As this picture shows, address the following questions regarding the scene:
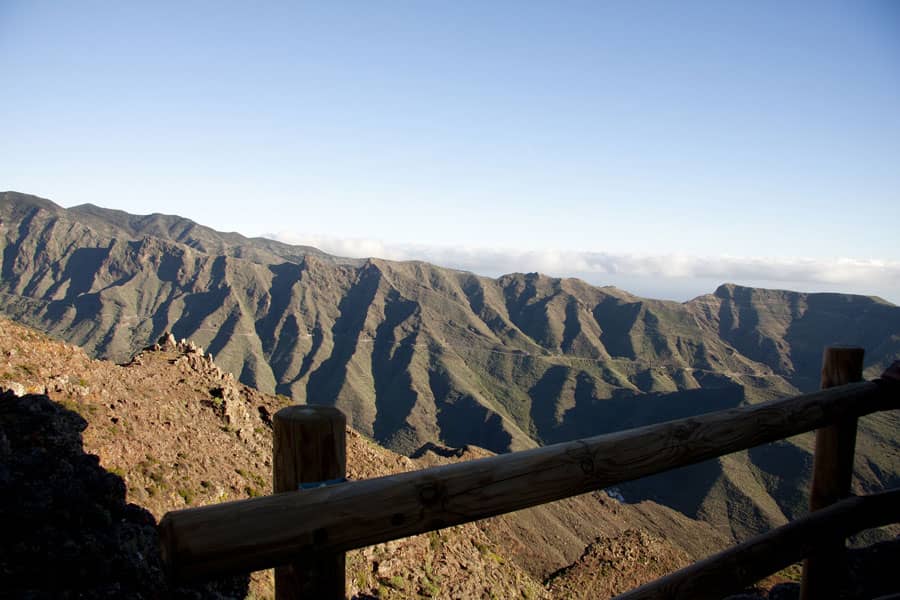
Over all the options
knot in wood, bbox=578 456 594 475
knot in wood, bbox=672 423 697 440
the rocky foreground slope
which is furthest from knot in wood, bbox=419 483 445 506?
the rocky foreground slope

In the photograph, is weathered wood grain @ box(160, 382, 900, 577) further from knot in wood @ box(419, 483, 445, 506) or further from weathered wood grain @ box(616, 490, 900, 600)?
weathered wood grain @ box(616, 490, 900, 600)

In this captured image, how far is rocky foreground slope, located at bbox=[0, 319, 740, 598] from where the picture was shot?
776 centimetres

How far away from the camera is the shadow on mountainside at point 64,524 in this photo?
7043 millimetres

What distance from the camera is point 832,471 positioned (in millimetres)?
4055

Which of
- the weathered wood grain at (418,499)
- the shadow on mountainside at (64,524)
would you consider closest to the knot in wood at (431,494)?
the weathered wood grain at (418,499)

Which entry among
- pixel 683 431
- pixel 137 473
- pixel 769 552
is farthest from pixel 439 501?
pixel 137 473

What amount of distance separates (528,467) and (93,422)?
13.3 meters

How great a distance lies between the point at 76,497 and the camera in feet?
28.7

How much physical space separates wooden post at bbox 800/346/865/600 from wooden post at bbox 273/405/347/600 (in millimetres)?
3740

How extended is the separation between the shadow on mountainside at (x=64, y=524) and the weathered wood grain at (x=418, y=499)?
5182mm

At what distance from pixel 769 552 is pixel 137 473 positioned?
40.8 ft

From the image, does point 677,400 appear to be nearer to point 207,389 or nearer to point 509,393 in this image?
point 509,393

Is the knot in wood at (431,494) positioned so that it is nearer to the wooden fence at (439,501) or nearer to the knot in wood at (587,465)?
the wooden fence at (439,501)

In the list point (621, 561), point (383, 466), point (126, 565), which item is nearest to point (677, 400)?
point (621, 561)
